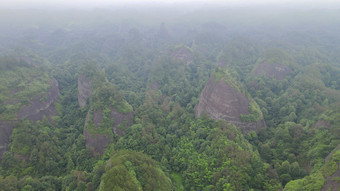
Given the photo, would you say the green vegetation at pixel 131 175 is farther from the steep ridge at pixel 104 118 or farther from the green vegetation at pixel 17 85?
the green vegetation at pixel 17 85

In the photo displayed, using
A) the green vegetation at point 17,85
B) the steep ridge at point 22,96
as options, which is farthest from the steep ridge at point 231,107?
the green vegetation at point 17,85

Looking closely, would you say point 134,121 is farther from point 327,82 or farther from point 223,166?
point 327,82

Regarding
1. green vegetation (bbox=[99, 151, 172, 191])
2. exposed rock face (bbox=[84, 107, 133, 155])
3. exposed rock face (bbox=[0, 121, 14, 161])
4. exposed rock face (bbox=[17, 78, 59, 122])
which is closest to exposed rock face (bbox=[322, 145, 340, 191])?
green vegetation (bbox=[99, 151, 172, 191])

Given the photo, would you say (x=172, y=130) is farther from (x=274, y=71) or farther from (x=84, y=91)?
(x=274, y=71)

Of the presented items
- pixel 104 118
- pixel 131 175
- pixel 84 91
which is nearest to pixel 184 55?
pixel 84 91

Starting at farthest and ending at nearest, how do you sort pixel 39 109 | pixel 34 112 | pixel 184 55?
pixel 184 55, pixel 39 109, pixel 34 112

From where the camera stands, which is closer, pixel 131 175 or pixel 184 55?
pixel 131 175
